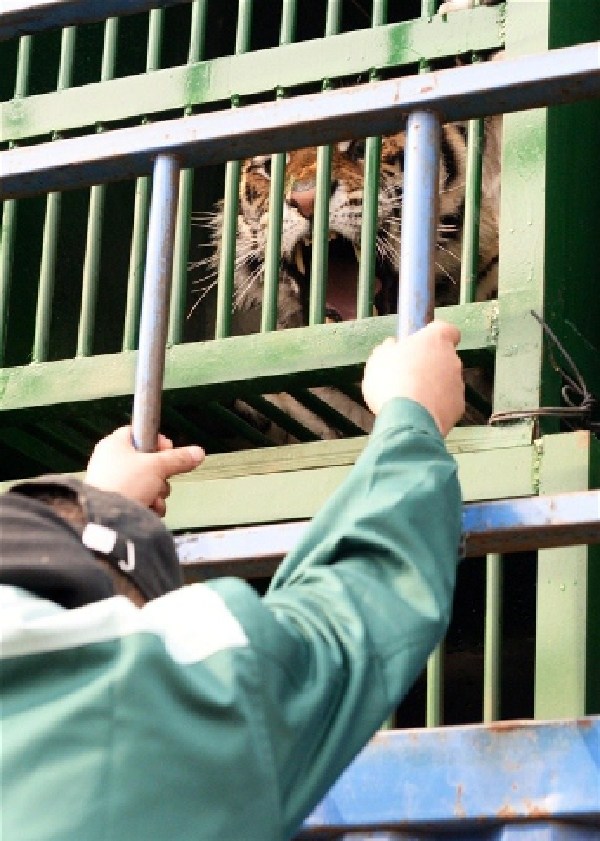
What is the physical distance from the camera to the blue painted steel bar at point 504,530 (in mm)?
1701

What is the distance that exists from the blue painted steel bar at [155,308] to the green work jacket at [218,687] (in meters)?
0.44

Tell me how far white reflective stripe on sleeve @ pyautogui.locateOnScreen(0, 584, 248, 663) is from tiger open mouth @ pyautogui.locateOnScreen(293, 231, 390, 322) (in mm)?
2947

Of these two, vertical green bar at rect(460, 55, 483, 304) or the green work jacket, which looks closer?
the green work jacket

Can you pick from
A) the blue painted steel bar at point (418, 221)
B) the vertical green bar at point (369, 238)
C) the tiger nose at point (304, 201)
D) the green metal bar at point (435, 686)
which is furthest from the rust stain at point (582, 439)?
the tiger nose at point (304, 201)

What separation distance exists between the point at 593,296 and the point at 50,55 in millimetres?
1545

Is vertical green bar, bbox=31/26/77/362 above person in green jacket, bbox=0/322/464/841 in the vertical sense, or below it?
above

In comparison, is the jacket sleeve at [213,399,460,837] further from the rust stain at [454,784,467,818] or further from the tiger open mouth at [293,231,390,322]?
the tiger open mouth at [293,231,390,322]

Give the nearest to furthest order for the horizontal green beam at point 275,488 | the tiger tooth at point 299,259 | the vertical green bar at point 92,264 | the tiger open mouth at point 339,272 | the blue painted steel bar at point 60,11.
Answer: the blue painted steel bar at point 60,11, the horizontal green beam at point 275,488, the vertical green bar at point 92,264, the tiger open mouth at point 339,272, the tiger tooth at point 299,259

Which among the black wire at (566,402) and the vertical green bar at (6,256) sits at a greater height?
the vertical green bar at (6,256)

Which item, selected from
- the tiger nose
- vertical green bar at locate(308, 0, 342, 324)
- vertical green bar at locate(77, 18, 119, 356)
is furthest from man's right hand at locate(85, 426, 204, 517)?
the tiger nose

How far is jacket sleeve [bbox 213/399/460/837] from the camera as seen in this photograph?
1.38 m

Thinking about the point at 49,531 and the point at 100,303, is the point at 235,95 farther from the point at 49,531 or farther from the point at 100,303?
the point at 49,531

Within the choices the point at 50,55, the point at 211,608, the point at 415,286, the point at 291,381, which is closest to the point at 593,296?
the point at 291,381

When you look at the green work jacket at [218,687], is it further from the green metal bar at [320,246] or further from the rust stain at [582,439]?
the green metal bar at [320,246]
